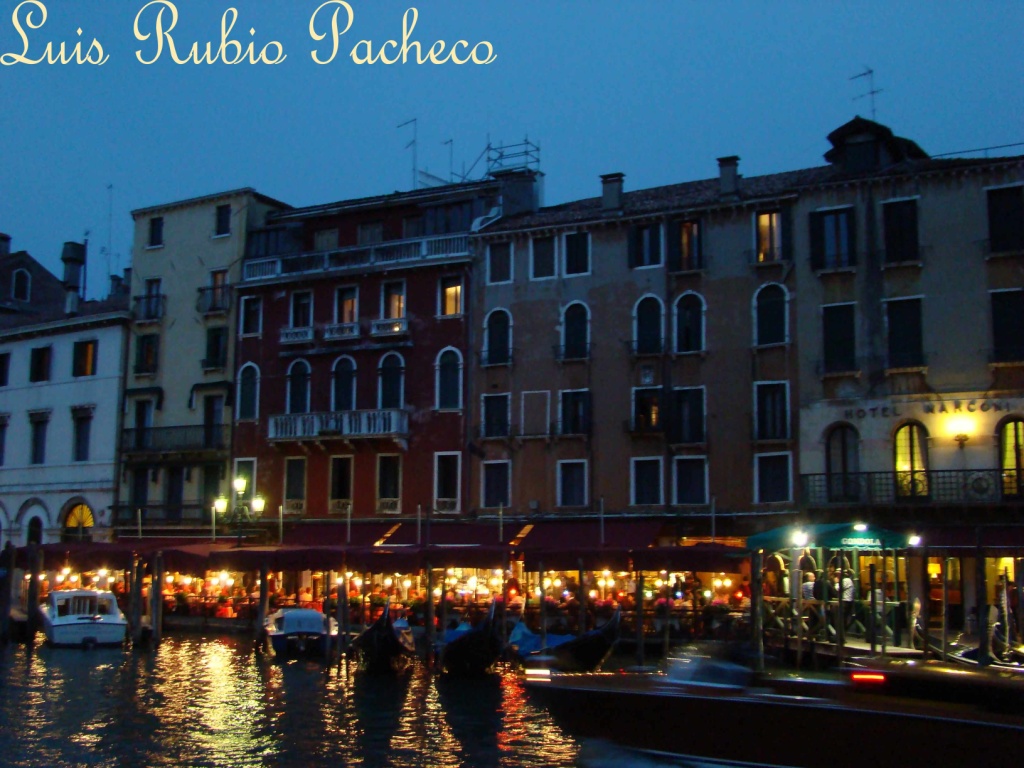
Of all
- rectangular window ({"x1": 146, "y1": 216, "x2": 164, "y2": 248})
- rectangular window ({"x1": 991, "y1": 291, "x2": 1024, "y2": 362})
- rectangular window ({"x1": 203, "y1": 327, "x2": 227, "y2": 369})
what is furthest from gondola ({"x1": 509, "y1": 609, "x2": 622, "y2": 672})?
rectangular window ({"x1": 146, "y1": 216, "x2": 164, "y2": 248})

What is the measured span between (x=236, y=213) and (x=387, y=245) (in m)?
7.14

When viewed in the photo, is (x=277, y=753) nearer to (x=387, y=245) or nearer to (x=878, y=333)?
(x=878, y=333)

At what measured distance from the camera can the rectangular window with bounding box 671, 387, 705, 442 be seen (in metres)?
34.2

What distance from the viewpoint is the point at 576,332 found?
3644 cm

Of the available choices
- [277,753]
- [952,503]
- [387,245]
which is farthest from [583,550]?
[387,245]

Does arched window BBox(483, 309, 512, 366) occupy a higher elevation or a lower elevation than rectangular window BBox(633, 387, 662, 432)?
higher

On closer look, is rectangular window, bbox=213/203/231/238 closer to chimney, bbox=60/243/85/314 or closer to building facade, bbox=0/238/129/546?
building facade, bbox=0/238/129/546

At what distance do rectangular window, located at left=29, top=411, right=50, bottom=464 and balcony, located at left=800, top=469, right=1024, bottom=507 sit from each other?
29639 mm

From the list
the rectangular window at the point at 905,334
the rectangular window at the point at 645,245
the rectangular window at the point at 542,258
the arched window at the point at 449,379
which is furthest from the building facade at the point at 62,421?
the rectangular window at the point at 905,334

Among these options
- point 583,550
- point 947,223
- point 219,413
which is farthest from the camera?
point 219,413

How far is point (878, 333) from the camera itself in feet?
105

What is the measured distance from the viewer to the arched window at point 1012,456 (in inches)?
1171

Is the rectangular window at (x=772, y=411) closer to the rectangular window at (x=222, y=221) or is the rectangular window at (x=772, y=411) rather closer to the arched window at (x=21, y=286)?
the rectangular window at (x=222, y=221)

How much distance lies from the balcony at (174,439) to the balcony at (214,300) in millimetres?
4120
